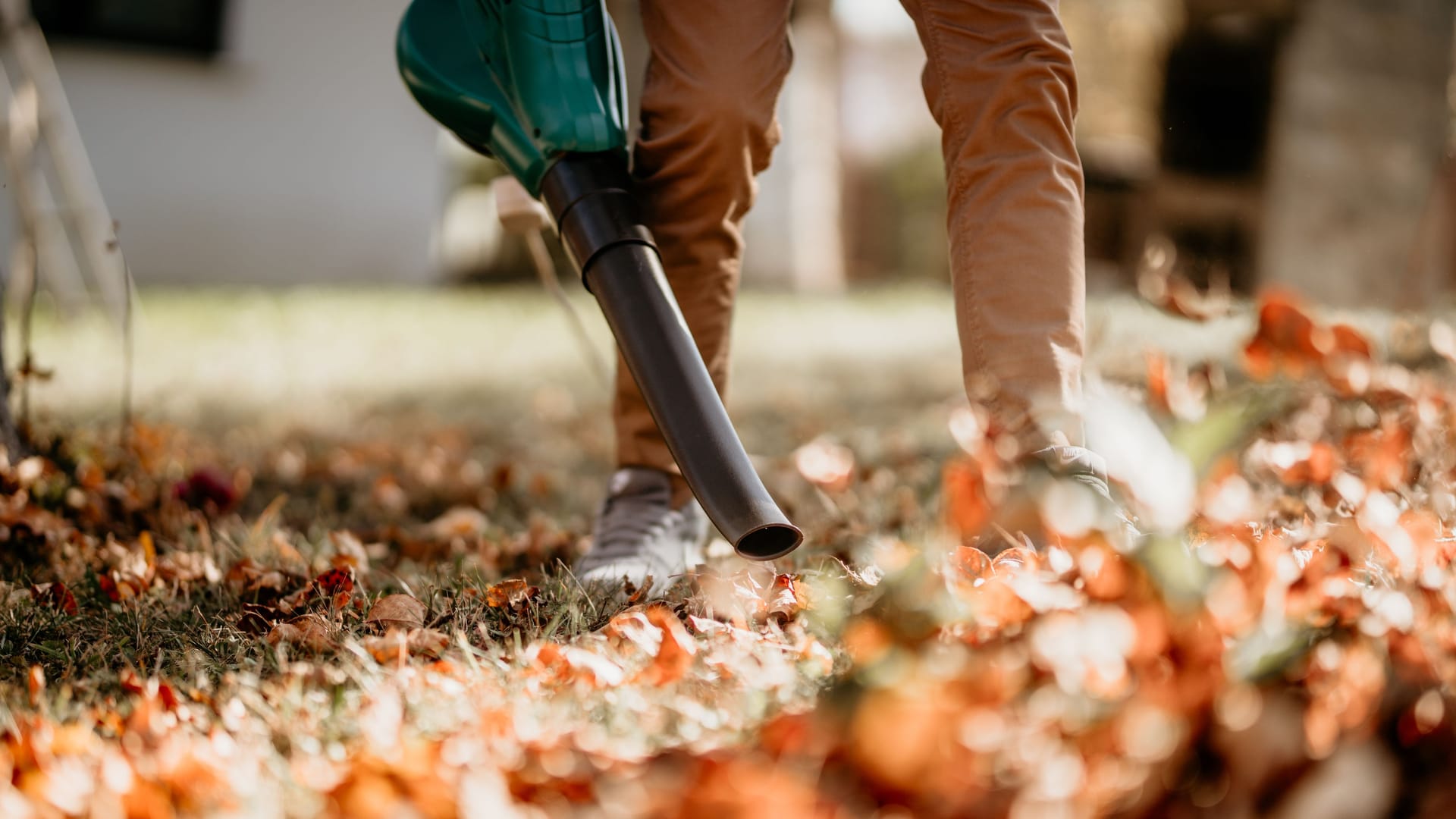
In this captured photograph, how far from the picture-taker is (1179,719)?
2.28 feet

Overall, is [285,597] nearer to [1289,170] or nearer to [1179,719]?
[1179,719]

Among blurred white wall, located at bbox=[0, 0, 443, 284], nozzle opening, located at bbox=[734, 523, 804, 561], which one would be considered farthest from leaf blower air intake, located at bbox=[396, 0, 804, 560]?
blurred white wall, located at bbox=[0, 0, 443, 284]

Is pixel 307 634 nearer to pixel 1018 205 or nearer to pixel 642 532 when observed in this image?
pixel 642 532

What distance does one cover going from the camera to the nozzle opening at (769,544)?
1185 millimetres

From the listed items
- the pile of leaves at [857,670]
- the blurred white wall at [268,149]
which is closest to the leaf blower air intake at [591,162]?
the pile of leaves at [857,670]

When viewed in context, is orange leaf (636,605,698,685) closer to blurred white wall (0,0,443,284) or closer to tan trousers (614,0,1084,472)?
tan trousers (614,0,1084,472)

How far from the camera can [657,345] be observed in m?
1.27

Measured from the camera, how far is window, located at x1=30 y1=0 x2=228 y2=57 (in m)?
5.70

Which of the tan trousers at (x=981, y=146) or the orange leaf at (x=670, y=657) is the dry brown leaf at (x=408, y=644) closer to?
the orange leaf at (x=670, y=657)

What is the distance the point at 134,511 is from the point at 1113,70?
1186 centimetres

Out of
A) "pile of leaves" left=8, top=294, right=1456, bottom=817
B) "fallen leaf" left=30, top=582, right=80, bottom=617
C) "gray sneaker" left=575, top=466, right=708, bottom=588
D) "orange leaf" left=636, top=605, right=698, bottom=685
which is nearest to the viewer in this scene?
"pile of leaves" left=8, top=294, right=1456, bottom=817

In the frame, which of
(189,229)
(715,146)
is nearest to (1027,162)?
(715,146)

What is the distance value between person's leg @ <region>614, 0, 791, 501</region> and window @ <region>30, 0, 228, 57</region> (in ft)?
17.6

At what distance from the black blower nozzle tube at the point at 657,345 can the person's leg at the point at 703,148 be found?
0.10m
